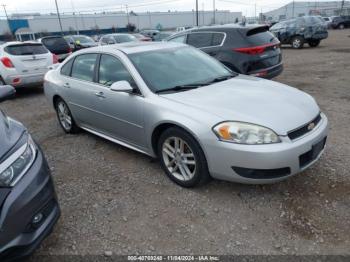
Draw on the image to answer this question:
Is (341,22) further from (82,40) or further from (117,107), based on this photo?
(117,107)

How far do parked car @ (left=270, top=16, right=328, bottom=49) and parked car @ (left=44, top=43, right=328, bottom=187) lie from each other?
47.2ft

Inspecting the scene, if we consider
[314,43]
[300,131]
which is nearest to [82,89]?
[300,131]

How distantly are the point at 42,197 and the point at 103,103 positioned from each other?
209 cm

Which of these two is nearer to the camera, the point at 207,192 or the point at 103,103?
the point at 207,192

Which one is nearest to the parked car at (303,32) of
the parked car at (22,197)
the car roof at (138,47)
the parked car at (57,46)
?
the parked car at (57,46)

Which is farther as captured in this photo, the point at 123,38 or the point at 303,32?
the point at 123,38

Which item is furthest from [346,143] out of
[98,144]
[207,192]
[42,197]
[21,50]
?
[21,50]

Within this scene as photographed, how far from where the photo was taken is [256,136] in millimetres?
2891

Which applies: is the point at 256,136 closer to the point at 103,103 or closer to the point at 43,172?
the point at 43,172

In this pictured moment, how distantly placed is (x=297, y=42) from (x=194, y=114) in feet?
53.0

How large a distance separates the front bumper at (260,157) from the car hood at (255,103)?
17 cm

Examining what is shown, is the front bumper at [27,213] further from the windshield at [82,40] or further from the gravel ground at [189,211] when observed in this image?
the windshield at [82,40]

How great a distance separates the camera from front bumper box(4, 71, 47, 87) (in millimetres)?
8453

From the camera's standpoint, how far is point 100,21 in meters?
81.6
